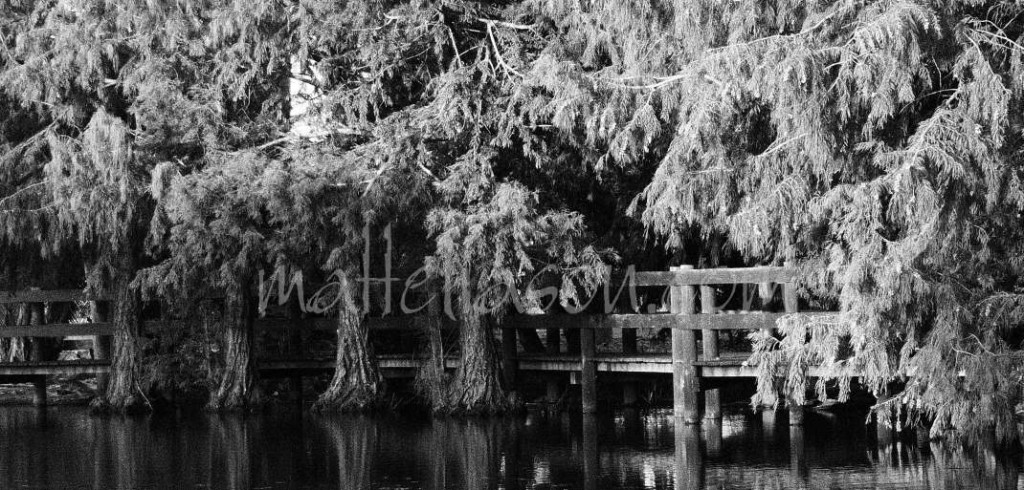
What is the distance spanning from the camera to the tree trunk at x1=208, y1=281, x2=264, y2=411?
18469 millimetres

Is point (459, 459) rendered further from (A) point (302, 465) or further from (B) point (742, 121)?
(B) point (742, 121)

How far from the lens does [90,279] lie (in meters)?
18.7

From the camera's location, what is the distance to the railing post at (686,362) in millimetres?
15344

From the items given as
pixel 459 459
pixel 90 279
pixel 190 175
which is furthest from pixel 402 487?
pixel 90 279

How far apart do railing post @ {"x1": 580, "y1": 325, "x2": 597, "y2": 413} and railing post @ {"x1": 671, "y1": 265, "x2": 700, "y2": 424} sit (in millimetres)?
1688

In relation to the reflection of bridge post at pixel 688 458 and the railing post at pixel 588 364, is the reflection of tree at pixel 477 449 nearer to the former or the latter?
the railing post at pixel 588 364

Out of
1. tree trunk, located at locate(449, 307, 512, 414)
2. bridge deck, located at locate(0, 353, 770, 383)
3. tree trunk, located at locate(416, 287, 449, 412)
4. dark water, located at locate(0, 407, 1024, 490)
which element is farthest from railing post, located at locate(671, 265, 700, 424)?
tree trunk, located at locate(416, 287, 449, 412)

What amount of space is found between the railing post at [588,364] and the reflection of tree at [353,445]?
8.94 feet

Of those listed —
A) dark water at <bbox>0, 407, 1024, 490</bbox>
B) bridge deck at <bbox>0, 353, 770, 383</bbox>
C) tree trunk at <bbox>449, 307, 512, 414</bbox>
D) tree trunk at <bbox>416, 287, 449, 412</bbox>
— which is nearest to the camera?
dark water at <bbox>0, 407, 1024, 490</bbox>

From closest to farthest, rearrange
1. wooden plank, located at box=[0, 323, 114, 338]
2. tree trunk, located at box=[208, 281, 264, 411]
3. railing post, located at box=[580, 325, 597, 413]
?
railing post, located at box=[580, 325, 597, 413]
tree trunk, located at box=[208, 281, 264, 411]
wooden plank, located at box=[0, 323, 114, 338]

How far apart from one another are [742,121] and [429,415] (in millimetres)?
6631

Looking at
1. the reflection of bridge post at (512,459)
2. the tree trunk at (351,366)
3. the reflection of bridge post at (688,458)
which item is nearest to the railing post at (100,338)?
the tree trunk at (351,366)

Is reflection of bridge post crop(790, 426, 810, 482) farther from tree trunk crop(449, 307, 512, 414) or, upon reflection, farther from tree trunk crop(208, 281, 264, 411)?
tree trunk crop(208, 281, 264, 411)

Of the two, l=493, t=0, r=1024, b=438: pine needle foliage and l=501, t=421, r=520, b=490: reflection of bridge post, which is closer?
l=493, t=0, r=1024, b=438: pine needle foliage
